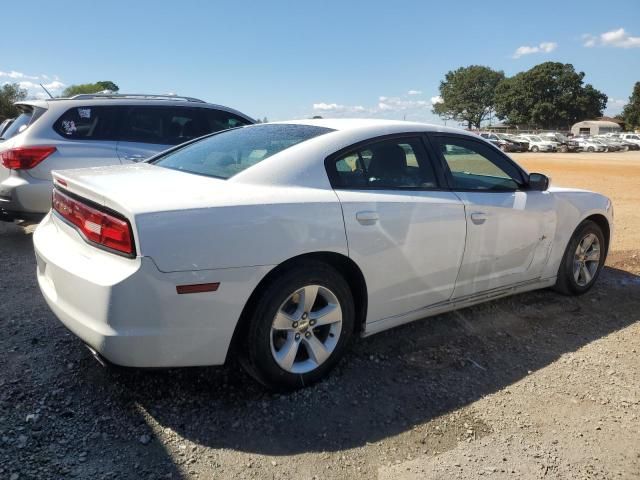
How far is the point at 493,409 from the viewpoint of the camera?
2838 mm

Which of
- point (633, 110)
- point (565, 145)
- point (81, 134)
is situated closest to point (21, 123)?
point (81, 134)

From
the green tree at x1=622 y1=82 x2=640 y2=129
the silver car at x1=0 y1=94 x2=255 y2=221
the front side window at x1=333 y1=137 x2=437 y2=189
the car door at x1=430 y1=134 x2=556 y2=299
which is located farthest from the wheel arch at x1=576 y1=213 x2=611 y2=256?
the green tree at x1=622 y1=82 x2=640 y2=129

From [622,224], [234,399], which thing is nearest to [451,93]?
[622,224]

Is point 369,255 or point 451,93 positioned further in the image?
point 451,93

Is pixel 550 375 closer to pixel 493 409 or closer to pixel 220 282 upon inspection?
pixel 493 409

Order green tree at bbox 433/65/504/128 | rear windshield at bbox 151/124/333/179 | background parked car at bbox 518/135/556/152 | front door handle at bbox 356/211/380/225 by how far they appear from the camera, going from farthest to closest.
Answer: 1. green tree at bbox 433/65/504/128
2. background parked car at bbox 518/135/556/152
3. rear windshield at bbox 151/124/333/179
4. front door handle at bbox 356/211/380/225

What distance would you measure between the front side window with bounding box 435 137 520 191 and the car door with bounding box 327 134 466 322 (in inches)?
9.2

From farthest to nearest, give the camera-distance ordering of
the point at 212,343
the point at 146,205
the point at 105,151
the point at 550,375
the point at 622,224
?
the point at 622,224 → the point at 105,151 → the point at 550,375 → the point at 212,343 → the point at 146,205

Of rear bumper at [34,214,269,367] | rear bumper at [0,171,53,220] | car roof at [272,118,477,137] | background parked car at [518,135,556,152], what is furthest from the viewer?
background parked car at [518,135,556,152]

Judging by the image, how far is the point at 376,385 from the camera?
301cm

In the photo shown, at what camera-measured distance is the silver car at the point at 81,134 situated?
17.9 ft

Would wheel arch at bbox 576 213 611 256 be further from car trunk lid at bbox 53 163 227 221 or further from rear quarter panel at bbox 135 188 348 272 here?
car trunk lid at bbox 53 163 227 221

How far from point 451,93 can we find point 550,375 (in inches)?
4418

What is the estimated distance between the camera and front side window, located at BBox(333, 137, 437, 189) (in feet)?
9.99
